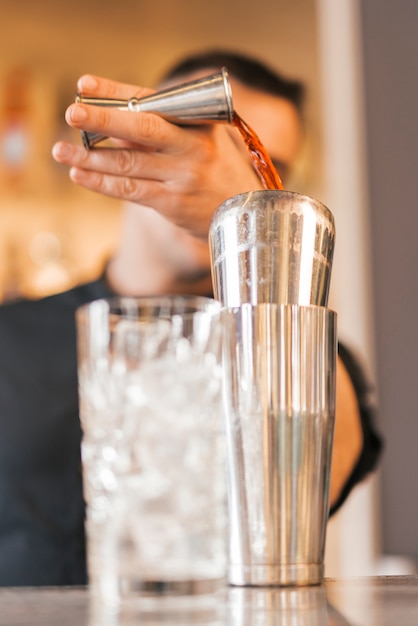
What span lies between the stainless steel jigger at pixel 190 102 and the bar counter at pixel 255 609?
10.5 inches

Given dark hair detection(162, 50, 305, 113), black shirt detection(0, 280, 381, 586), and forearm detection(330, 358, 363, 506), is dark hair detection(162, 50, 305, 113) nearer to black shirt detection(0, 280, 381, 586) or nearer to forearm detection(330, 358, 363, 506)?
black shirt detection(0, 280, 381, 586)

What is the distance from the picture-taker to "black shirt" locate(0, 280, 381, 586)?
1.08 m

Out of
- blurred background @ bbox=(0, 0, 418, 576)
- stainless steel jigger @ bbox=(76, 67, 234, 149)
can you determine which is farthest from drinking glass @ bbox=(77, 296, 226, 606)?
blurred background @ bbox=(0, 0, 418, 576)

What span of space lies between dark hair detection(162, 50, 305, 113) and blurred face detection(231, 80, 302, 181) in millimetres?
15

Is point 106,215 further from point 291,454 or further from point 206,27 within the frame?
point 291,454

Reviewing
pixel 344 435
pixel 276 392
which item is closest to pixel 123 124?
pixel 276 392

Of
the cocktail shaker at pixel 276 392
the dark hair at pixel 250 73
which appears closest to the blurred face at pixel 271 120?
the dark hair at pixel 250 73

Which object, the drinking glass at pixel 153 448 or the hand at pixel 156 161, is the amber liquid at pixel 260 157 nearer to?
the hand at pixel 156 161

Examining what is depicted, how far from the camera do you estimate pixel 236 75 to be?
1.36m

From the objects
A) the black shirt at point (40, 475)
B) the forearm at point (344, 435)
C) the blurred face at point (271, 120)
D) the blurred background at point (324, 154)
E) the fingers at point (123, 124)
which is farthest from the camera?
the blurred background at point (324, 154)

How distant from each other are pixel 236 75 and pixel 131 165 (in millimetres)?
823

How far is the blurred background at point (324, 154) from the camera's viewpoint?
195cm

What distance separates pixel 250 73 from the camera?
1.35 metres

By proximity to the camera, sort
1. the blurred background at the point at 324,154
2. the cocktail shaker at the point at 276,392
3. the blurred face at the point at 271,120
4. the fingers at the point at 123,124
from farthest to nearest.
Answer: the blurred background at the point at 324,154 → the blurred face at the point at 271,120 → the fingers at the point at 123,124 → the cocktail shaker at the point at 276,392
